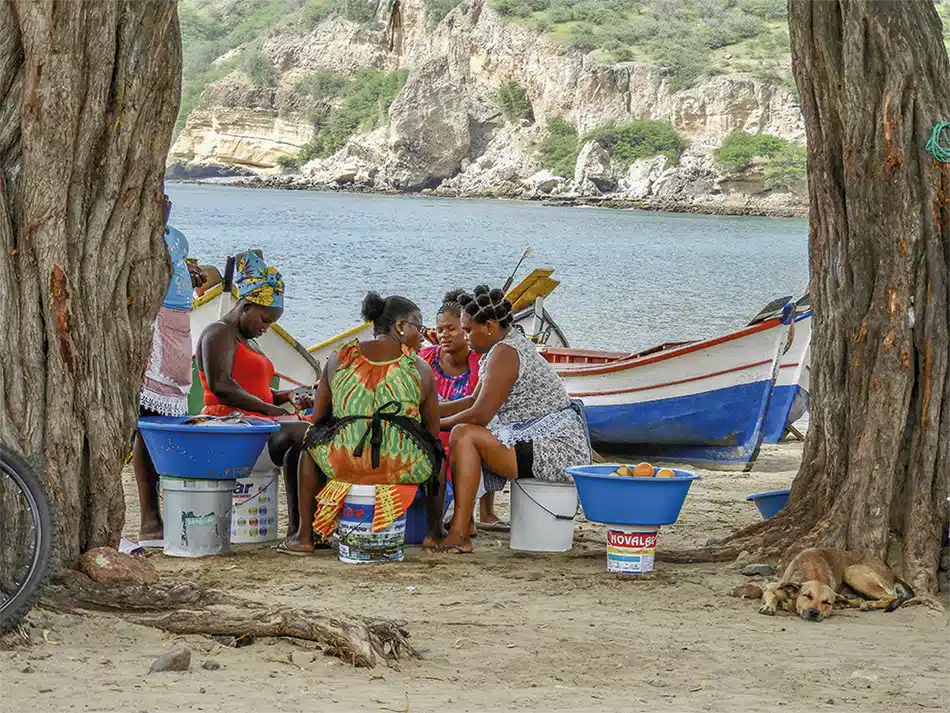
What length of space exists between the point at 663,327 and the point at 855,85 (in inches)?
1035

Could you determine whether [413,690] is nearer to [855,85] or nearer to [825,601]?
[825,601]

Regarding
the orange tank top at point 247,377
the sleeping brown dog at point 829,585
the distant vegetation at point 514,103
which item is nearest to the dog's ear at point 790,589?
the sleeping brown dog at point 829,585

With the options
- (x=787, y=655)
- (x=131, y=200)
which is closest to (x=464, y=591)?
(x=787, y=655)

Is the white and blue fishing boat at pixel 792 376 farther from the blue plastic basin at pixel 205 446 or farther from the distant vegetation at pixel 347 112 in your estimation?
the distant vegetation at pixel 347 112

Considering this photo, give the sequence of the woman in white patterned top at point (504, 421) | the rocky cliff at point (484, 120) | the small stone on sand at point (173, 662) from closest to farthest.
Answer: the small stone on sand at point (173, 662) < the woman in white patterned top at point (504, 421) < the rocky cliff at point (484, 120)

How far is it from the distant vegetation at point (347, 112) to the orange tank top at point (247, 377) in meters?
117

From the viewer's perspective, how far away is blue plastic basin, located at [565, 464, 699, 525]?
20.8ft

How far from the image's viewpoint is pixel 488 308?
723 cm

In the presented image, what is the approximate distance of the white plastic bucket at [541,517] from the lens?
700 centimetres

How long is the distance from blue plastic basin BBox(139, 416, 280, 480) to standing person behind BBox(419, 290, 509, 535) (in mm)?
1404

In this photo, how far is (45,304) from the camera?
16.9 ft

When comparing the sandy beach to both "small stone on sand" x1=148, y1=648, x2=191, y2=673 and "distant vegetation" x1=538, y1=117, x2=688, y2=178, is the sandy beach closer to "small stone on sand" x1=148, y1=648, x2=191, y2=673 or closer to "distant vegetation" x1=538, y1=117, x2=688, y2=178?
"small stone on sand" x1=148, y1=648, x2=191, y2=673

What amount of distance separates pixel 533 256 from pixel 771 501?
4795cm

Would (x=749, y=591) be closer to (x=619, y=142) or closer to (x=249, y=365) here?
(x=249, y=365)
